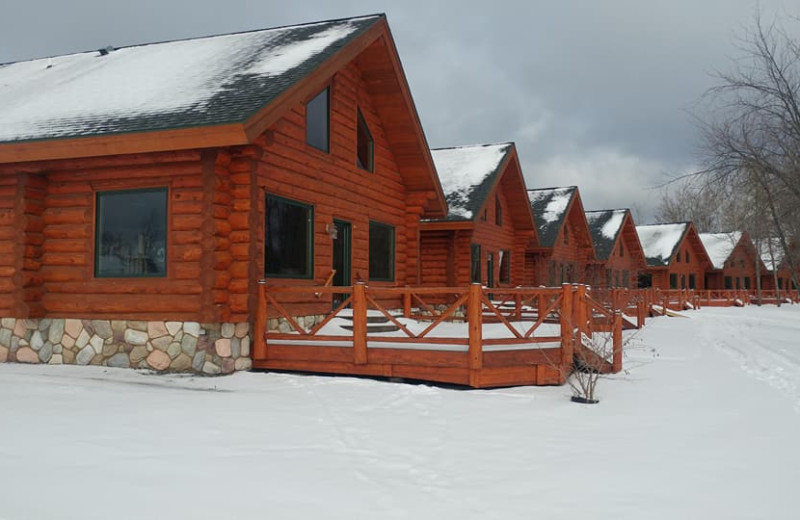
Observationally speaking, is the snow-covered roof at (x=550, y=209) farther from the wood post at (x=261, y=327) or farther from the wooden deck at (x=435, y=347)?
the wood post at (x=261, y=327)

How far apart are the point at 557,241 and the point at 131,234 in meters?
21.9

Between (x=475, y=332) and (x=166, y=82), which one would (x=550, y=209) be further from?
(x=475, y=332)

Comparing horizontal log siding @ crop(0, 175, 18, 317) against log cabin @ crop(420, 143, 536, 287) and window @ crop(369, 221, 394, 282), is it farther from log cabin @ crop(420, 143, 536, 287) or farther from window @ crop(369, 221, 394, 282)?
log cabin @ crop(420, 143, 536, 287)

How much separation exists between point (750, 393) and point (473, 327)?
4.35 m

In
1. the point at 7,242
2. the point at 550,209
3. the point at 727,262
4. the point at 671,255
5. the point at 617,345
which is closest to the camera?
the point at 7,242

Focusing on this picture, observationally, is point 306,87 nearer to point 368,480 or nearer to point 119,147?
point 119,147

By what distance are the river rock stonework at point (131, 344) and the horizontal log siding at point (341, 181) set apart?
1343 millimetres

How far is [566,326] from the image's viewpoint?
9.63 metres

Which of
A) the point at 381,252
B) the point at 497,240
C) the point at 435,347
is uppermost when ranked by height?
the point at 497,240

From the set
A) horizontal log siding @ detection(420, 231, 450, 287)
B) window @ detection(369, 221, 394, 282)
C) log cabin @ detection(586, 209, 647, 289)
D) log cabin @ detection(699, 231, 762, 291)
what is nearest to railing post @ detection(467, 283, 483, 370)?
window @ detection(369, 221, 394, 282)

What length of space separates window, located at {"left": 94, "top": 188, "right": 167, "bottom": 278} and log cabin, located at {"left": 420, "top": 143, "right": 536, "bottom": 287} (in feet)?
35.1

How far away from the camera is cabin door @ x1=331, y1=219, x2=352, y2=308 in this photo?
1308 cm

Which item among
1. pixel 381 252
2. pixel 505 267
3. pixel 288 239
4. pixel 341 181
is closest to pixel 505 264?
pixel 505 267

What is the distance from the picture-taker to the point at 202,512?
4.44 meters
